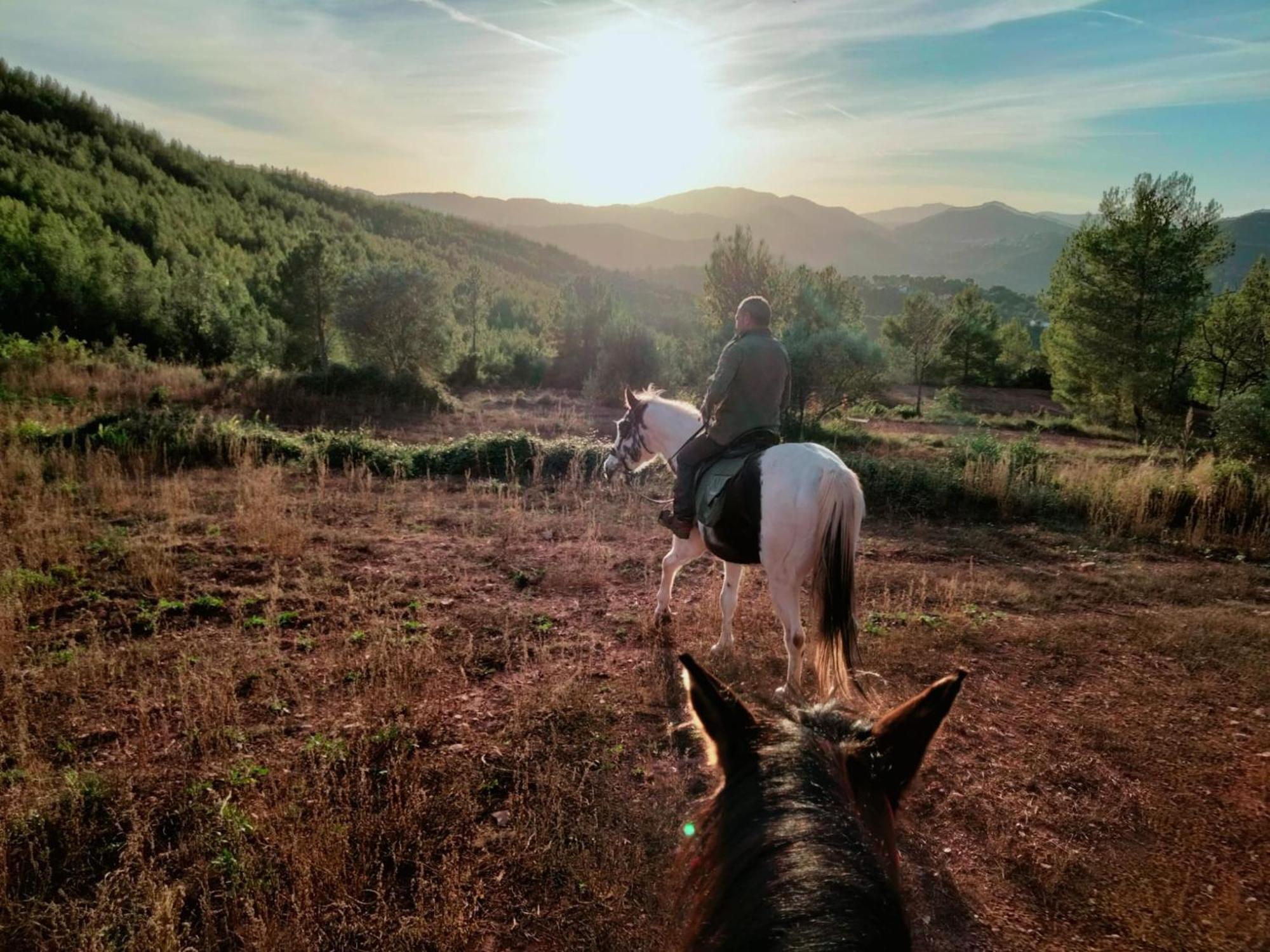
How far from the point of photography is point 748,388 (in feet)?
15.5

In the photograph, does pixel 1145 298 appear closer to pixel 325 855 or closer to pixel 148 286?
pixel 325 855

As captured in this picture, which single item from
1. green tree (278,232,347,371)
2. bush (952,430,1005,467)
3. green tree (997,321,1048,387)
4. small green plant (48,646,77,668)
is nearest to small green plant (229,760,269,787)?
small green plant (48,646,77,668)

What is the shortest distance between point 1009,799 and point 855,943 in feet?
11.9

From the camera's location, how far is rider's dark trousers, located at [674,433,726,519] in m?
5.03

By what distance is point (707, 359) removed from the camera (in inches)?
860

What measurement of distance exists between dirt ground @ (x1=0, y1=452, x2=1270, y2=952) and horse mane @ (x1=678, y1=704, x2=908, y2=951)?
0.72 metres

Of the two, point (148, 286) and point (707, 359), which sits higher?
point (148, 286)

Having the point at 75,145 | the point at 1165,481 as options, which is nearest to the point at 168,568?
the point at 1165,481

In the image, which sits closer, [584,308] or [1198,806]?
[1198,806]

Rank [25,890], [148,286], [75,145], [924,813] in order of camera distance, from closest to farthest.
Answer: [25,890] < [924,813] < [148,286] < [75,145]

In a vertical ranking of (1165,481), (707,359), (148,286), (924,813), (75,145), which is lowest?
(924,813)

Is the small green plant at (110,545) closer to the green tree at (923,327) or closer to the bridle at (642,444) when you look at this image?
the bridle at (642,444)

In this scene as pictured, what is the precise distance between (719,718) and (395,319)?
2777 centimetres

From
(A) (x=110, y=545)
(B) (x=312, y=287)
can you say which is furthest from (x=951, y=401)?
(A) (x=110, y=545)
